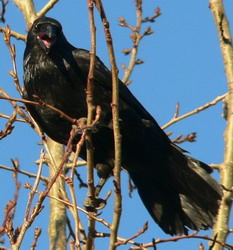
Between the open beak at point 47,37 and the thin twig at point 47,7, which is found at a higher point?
the thin twig at point 47,7

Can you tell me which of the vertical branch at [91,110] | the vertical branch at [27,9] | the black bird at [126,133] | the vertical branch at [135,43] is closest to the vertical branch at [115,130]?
the vertical branch at [91,110]

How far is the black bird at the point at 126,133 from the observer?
5535 mm

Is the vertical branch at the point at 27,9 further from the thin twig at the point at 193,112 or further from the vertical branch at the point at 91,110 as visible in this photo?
the vertical branch at the point at 91,110

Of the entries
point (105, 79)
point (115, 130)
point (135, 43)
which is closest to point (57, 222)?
point (105, 79)

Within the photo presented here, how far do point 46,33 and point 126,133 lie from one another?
0.96 metres

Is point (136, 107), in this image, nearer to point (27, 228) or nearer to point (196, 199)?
point (196, 199)

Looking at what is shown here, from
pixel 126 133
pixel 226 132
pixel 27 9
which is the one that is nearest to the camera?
pixel 226 132

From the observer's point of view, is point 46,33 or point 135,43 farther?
point 135,43

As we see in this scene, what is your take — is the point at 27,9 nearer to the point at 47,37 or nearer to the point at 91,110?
the point at 47,37

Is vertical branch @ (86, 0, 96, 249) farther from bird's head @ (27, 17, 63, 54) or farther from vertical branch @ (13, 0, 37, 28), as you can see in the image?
vertical branch @ (13, 0, 37, 28)

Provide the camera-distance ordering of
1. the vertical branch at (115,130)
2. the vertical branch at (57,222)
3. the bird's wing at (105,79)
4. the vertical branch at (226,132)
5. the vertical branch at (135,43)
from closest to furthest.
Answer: the vertical branch at (115,130) → the vertical branch at (226,132) → the vertical branch at (57,222) → the bird's wing at (105,79) → the vertical branch at (135,43)

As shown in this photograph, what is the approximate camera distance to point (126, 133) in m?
5.71

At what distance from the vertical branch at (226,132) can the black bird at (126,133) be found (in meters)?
1.22

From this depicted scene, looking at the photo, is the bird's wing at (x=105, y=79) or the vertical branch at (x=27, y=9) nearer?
the bird's wing at (x=105, y=79)
